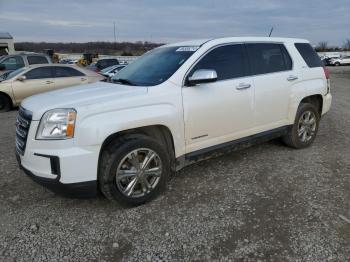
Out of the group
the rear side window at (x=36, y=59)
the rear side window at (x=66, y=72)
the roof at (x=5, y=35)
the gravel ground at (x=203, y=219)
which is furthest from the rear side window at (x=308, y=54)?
the roof at (x=5, y=35)

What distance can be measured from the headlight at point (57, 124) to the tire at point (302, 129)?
350 cm

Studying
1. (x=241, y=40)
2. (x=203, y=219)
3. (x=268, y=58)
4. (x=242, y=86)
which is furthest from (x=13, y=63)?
(x=203, y=219)

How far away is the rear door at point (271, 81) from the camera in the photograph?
4477 mm

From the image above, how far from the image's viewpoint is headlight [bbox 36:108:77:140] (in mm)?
3047

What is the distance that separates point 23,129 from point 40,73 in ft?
25.1

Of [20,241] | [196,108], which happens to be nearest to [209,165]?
[196,108]

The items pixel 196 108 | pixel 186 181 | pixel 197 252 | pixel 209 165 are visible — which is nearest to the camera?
pixel 197 252

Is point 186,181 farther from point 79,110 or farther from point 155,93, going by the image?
point 79,110

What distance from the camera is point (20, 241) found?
301 cm

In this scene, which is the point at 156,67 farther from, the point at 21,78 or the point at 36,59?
the point at 36,59

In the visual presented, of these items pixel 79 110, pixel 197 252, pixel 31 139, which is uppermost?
pixel 79 110

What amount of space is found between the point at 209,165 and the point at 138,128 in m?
1.61

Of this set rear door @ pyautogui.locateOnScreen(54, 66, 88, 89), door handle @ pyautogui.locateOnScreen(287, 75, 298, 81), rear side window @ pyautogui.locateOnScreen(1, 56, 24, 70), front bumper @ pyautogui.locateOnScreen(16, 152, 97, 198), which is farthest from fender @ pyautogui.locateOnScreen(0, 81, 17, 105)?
door handle @ pyautogui.locateOnScreen(287, 75, 298, 81)

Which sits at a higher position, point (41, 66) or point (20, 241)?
point (41, 66)
